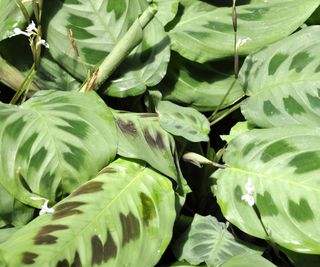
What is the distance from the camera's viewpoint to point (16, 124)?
149 cm

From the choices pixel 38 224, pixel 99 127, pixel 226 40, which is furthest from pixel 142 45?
pixel 38 224

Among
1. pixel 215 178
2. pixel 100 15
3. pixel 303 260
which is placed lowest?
pixel 303 260

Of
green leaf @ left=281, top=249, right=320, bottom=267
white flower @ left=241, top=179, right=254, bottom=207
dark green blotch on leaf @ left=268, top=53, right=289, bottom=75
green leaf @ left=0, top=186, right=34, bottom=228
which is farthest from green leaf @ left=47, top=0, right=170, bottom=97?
green leaf @ left=281, top=249, right=320, bottom=267

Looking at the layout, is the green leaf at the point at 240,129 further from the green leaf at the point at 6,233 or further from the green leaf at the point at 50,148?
the green leaf at the point at 6,233

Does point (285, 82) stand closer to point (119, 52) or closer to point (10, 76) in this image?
point (119, 52)

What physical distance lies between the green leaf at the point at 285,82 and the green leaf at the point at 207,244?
0.29 meters

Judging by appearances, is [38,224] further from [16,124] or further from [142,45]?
[142,45]

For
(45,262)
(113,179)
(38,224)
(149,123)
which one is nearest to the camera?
(45,262)

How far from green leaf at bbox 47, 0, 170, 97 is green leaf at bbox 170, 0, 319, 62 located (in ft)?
0.22

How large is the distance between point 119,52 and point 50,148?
0.34m

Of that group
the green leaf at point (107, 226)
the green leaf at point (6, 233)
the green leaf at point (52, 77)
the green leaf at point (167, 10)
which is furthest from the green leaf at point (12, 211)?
the green leaf at point (167, 10)

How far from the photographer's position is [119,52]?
1.67 meters

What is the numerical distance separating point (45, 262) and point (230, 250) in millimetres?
446

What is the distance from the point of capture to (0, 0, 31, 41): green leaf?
5.56ft
